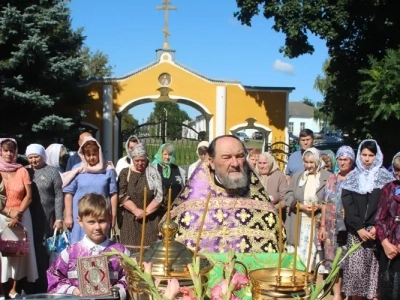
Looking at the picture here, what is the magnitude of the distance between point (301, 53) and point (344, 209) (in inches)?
477

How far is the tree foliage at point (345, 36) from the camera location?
51.8 feet

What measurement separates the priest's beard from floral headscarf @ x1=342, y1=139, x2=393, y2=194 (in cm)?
237

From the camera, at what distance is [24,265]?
5.71 metres

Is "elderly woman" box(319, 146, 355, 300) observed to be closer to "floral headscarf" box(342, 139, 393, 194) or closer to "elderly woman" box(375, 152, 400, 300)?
"floral headscarf" box(342, 139, 393, 194)

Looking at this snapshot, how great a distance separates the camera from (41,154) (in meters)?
6.30

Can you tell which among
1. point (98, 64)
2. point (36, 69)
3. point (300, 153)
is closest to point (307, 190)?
point (300, 153)

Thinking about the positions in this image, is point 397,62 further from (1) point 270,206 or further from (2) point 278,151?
(1) point 270,206

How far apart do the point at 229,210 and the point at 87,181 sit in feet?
9.19

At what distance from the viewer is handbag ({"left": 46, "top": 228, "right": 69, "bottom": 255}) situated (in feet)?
19.5

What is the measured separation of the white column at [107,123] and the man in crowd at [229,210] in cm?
1421

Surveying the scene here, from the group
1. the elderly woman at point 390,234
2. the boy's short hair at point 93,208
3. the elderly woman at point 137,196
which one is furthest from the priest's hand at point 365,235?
the boy's short hair at point 93,208

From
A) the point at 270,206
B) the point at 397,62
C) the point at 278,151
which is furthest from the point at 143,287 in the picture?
the point at 278,151

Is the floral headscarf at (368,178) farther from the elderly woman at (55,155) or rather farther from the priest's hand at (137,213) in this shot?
the elderly woman at (55,155)

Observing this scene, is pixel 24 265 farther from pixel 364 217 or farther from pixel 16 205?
pixel 364 217
